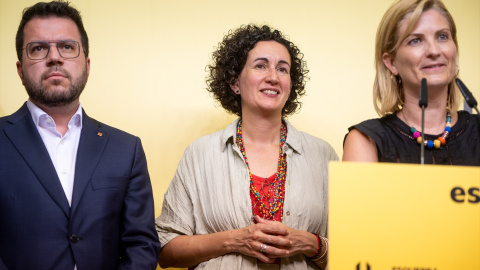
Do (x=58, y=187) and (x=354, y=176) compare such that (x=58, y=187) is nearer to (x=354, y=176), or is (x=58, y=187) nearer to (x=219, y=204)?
(x=219, y=204)

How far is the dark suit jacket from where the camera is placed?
4.83 feet

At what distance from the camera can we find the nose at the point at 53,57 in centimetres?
165

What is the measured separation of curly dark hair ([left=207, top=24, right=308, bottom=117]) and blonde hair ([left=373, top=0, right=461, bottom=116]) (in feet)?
2.36

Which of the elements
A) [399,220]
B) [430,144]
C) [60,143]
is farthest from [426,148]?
[60,143]

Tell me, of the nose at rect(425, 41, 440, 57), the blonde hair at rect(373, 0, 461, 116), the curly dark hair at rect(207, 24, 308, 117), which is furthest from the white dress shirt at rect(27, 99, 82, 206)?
the nose at rect(425, 41, 440, 57)

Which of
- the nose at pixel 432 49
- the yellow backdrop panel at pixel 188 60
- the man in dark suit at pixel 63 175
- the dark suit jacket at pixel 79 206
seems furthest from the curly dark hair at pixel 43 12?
the nose at pixel 432 49

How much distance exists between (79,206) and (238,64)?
0.98 m

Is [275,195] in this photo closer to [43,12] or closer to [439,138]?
[439,138]

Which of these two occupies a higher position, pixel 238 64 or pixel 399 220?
pixel 238 64

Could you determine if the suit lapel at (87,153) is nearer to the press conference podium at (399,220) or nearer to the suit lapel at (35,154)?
the suit lapel at (35,154)

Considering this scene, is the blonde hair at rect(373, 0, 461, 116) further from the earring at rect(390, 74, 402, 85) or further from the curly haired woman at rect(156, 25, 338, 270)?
the curly haired woman at rect(156, 25, 338, 270)

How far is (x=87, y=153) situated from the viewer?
5.39 feet

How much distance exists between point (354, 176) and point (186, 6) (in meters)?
1.86

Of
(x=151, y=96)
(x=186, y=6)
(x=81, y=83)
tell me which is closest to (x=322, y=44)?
(x=186, y=6)
